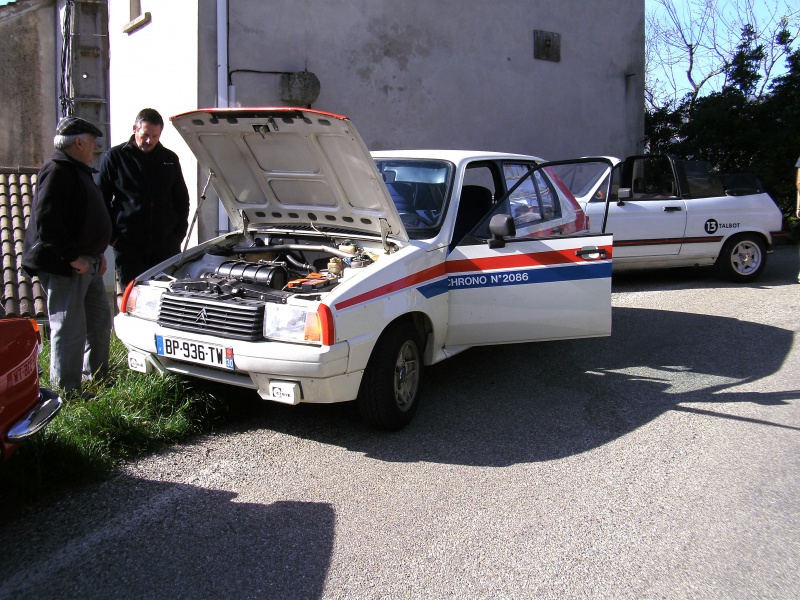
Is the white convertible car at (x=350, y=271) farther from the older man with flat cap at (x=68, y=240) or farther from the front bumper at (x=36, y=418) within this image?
the front bumper at (x=36, y=418)

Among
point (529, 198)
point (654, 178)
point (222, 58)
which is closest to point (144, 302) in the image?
point (529, 198)

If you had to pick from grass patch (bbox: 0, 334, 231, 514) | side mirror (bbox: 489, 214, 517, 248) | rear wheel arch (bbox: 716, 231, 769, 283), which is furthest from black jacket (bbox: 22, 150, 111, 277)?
rear wheel arch (bbox: 716, 231, 769, 283)

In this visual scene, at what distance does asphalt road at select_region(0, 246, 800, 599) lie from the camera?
3207 mm

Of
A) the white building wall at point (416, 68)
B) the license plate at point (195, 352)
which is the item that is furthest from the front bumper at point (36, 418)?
the white building wall at point (416, 68)

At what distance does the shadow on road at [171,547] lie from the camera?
10.2 ft

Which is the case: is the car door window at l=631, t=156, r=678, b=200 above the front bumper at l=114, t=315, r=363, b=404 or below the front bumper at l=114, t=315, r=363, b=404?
above

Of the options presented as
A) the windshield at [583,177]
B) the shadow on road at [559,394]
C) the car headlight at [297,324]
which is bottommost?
the shadow on road at [559,394]

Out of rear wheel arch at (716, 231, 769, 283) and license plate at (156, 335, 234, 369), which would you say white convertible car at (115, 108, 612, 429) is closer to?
license plate at (156, 335, 234, 369)

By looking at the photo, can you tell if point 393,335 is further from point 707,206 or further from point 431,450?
point 707,206

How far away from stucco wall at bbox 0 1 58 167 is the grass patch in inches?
404

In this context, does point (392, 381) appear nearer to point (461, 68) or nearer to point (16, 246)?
point (16, 246)

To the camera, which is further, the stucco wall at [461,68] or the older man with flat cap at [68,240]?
the stucco wall at [461,68]

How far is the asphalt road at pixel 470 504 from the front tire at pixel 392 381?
0.53ft

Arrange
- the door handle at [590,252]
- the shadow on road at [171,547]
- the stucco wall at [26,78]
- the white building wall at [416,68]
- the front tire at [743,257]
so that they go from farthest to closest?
1. the stucco wall at [26,78]
2. the front tire at [743,257]
3. the white building wall at [416,68]
4. the door handle at [590,252]
5. the shadow on road at [171,547]
